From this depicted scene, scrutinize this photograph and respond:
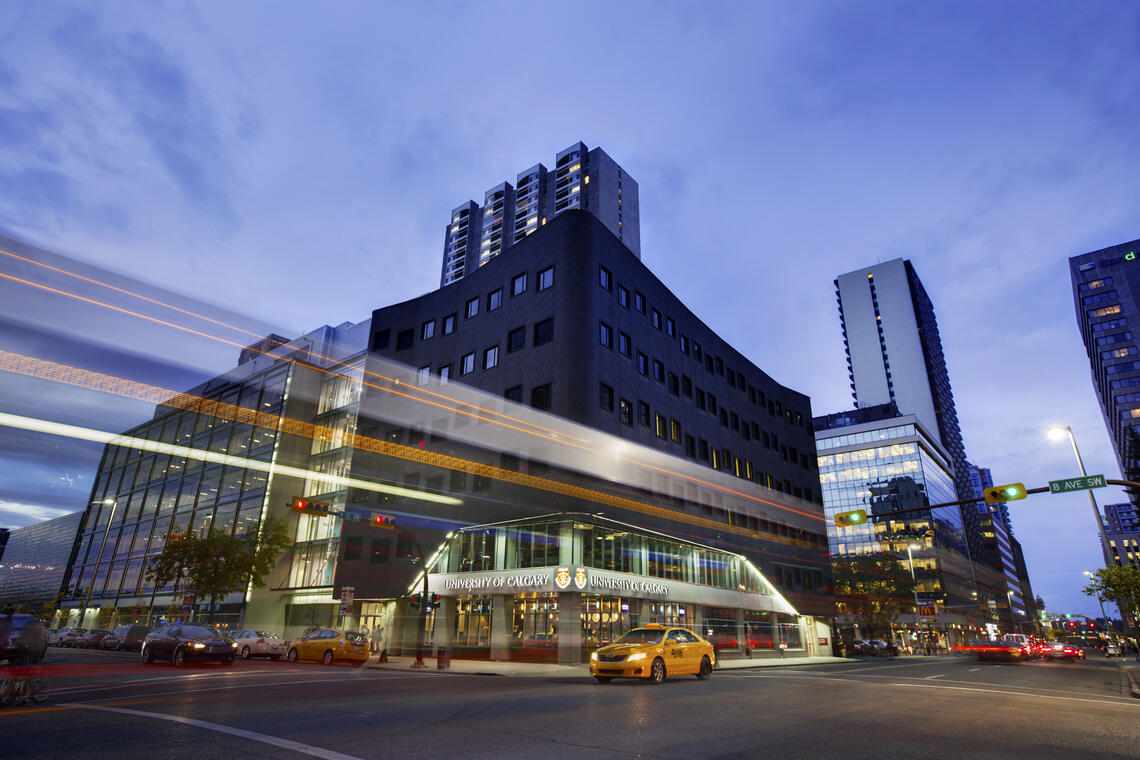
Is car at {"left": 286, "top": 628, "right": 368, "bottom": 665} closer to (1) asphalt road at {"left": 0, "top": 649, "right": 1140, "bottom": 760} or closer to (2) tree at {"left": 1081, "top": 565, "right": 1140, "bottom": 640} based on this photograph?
(1) asphalt road at {"left": 0, "top": 649, "right": 1140, "bottom": 760}

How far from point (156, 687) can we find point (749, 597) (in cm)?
4088

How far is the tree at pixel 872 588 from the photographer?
252 feet

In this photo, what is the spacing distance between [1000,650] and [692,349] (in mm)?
27379

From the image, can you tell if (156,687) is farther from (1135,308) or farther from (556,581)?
(1135,308)

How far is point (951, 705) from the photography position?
12500 millimetres

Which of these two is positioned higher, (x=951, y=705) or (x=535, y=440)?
(x=535, y=440)

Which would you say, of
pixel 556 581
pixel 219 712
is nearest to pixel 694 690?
pixel 219 712

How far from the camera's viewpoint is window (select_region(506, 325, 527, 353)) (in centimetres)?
3859

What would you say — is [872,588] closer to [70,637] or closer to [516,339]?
[516,339]

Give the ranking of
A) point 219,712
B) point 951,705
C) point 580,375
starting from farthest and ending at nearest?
point 580,375
point 951,705
point 219,712

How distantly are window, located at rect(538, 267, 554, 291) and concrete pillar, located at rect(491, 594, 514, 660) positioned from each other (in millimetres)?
18449

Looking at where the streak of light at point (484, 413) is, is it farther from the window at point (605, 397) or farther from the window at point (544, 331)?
the window at point (544, 331)

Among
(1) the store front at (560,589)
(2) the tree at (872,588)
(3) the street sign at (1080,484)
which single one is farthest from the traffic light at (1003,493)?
(2) the tree at (872,588)

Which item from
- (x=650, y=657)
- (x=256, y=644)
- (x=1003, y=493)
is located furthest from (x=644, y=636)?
(x=256, y=644)
